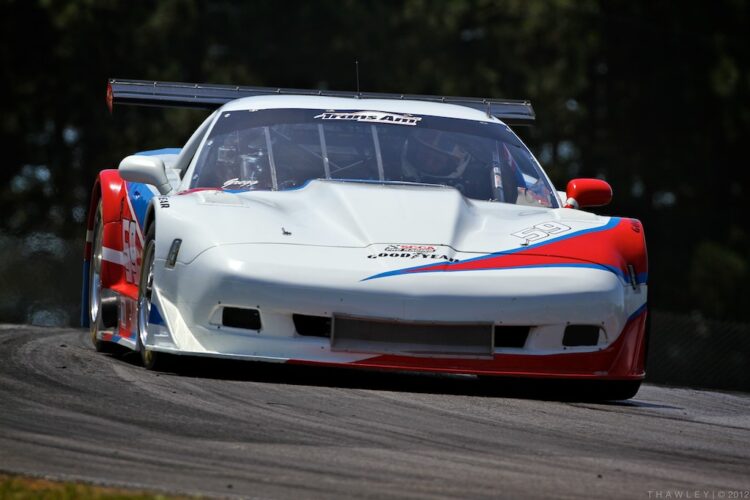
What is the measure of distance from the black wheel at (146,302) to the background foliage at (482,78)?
33116 mm

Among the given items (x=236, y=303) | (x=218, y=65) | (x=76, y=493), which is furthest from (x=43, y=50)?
(x=76, y=493)

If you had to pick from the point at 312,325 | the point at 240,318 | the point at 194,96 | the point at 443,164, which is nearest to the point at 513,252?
the point at 312,325

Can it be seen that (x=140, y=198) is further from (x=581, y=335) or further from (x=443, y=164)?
Result: (x=581, y=335)

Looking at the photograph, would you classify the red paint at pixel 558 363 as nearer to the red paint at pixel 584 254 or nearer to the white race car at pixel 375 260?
the white race car at pixel 375 260

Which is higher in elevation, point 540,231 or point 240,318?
point 540,231

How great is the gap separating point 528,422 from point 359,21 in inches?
1517

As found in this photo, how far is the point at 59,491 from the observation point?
4.59m

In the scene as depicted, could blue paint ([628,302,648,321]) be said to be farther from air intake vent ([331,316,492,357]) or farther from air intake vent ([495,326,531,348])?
air intake vent ([331,316,492,357])

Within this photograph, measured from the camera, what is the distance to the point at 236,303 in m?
7.33

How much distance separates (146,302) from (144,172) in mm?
873

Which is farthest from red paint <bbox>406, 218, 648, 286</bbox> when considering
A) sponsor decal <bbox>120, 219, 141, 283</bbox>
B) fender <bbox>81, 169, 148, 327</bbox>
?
sponsor decal <bbox>120, 219, 141, 283</bbox>

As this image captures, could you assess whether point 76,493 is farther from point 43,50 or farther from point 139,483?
point 43,50

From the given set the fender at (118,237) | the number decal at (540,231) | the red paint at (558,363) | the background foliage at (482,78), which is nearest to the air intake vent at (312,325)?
the red paint at (558,363)

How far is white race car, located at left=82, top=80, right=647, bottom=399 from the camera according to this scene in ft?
23.9
